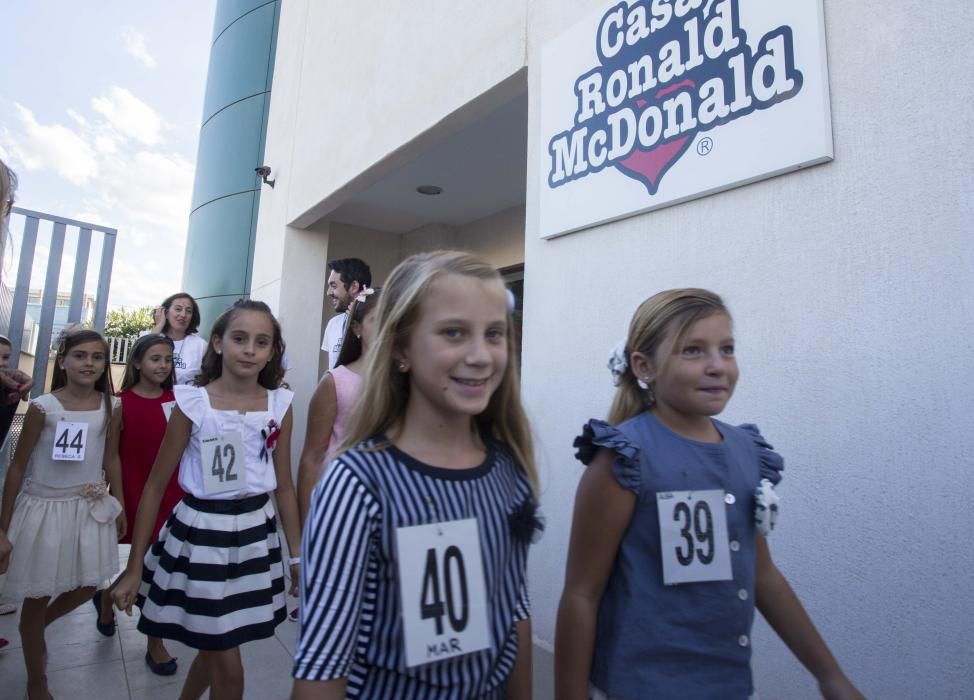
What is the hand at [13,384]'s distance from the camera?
9.52 feet

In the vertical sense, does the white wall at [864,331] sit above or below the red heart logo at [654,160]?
below

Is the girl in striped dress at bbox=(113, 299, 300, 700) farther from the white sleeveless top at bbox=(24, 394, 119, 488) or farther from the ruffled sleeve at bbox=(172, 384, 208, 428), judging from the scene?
the white sleeveless top at bbox=(24, 394, 119, 488)

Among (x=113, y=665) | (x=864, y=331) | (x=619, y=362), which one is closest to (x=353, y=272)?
(x=113, y=665)

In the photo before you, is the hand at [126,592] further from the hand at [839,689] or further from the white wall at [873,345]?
the white wall at [873,345]

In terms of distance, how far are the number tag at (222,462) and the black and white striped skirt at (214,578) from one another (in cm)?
9

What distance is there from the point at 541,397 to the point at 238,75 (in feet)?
24.7

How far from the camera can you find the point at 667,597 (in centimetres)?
130

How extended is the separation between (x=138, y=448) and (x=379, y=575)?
2754mm

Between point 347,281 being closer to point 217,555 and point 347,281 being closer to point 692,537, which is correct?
point 217,555

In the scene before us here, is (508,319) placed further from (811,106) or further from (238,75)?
(238,75)

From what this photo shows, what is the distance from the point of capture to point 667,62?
258cm

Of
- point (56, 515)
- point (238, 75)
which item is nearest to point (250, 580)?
point (56, 515)

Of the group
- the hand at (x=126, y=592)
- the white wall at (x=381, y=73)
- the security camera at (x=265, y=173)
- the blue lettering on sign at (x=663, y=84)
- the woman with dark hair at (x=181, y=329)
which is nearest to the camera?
the hand at (x=126, y=592)

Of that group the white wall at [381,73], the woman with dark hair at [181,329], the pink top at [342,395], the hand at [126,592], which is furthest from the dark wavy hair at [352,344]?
the woman with dark hair at [181,329]
